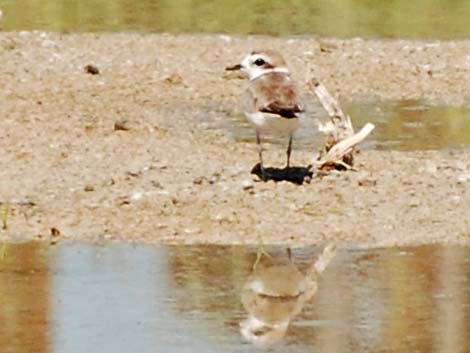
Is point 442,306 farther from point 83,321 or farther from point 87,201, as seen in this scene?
point 87,201

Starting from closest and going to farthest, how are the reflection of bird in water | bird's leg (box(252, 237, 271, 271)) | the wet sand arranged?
the reflection of bird in water < bird's leg (box(252, 237, 271, 271)) < the wet sand

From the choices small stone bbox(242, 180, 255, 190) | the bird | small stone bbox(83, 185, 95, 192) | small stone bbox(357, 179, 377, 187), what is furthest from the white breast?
small stone bbox(83, 185, 95, 192)

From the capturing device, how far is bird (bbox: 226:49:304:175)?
9.37 metres

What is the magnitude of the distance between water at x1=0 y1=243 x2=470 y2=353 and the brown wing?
5.22ft

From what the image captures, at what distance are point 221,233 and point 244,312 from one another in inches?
62.3

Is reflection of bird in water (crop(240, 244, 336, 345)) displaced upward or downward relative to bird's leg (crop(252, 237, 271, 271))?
downward

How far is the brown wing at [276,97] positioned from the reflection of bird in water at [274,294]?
1.55 metres

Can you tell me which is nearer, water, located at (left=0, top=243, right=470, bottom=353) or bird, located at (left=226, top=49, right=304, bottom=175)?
water, located at (left=0, top=243, right=470, bottom=353)

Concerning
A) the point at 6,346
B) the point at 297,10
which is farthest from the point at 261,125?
the point at 297,10

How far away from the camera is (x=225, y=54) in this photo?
15914 mm

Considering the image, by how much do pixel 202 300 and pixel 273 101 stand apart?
2691 mm

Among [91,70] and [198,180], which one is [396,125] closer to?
[198,180]

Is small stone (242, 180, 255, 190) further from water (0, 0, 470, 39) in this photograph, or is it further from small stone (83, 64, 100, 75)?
water (0, 0, 470, 39)

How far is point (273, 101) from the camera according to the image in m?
9.39
